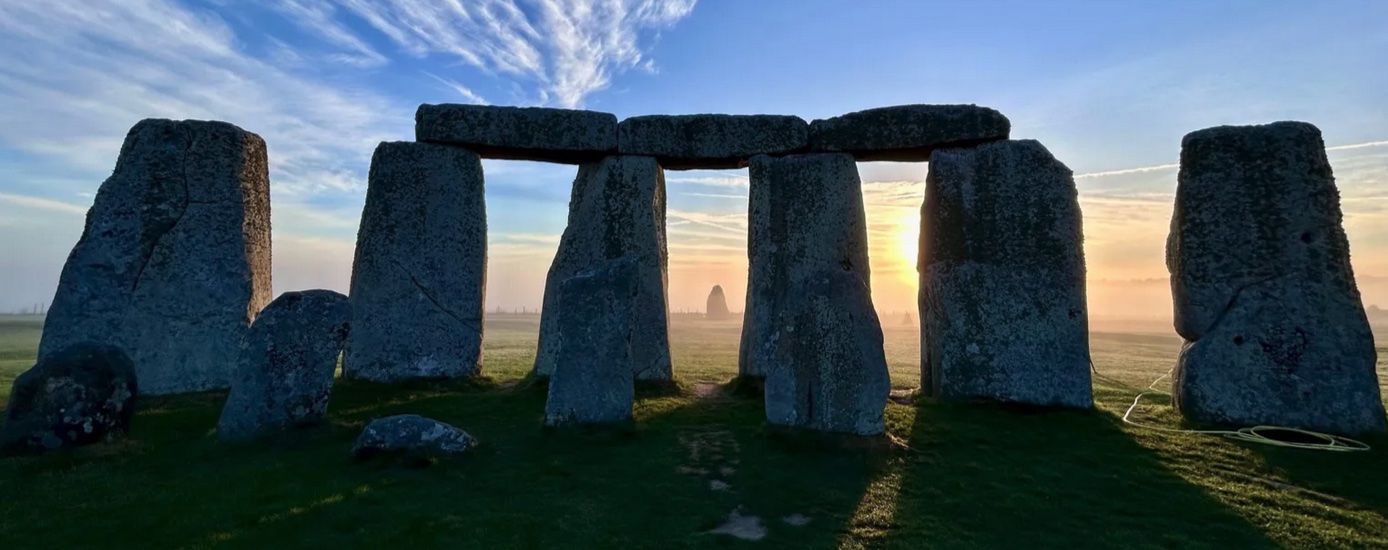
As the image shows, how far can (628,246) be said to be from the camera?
12836mm

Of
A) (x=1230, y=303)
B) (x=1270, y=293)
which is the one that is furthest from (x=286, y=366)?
(x=1270, y=293)

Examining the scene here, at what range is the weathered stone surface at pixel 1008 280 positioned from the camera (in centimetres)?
1088

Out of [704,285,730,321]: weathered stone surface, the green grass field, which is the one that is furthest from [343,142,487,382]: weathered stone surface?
[704,285,730,321]: weathered stone surface

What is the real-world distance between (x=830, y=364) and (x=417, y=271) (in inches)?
314

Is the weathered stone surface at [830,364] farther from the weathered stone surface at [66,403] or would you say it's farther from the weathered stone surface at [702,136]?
the weathered stone surface at [66,403]

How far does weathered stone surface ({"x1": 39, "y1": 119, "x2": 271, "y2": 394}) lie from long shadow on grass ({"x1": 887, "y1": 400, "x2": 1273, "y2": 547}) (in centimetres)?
1038

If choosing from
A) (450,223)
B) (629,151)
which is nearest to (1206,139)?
(629,151)

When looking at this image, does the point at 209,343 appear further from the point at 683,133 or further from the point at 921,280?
the point at 921,280

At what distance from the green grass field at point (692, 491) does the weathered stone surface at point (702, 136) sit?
5.38 m

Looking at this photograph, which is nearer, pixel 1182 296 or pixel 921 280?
pixel 1182 296

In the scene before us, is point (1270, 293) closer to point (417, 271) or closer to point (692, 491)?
point (692, 491)

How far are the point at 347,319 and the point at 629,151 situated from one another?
19.4ft

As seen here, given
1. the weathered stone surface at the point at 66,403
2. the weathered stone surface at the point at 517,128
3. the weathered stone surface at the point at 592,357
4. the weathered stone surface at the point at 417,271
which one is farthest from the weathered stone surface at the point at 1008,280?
the weathered stone surface at the point at 66,403

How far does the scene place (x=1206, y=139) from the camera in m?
10.4
